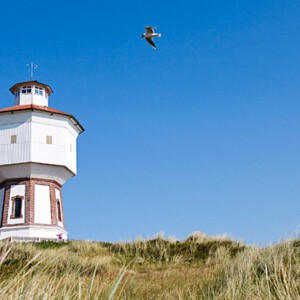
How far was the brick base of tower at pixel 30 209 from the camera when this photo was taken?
37.4 m

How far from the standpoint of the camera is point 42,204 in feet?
126

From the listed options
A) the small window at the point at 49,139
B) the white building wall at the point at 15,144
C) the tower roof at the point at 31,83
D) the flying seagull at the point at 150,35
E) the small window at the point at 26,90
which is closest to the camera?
the flying seagull at the point at 150,35

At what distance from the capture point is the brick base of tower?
123ft

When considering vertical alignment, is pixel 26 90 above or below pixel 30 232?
above

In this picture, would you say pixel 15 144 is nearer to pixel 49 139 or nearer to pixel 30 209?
pixel 49 139

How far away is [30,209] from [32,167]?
2698 mm

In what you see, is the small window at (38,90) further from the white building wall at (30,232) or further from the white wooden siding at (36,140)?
the white building wall at (30,232)

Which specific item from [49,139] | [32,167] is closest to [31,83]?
[49,139]

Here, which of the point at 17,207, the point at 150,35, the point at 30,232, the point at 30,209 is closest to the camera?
the point at 150,35

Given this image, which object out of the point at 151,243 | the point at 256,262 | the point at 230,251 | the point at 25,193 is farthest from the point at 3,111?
the point at 256,262

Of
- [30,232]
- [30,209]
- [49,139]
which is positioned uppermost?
[49,139]

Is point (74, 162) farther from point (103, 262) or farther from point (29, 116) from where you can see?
point (103, 262)

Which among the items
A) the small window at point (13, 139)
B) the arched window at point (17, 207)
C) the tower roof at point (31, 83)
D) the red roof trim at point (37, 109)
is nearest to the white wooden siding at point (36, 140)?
the small window at point (13, 139)

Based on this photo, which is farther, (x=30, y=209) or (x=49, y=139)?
(x=49, y=139)
